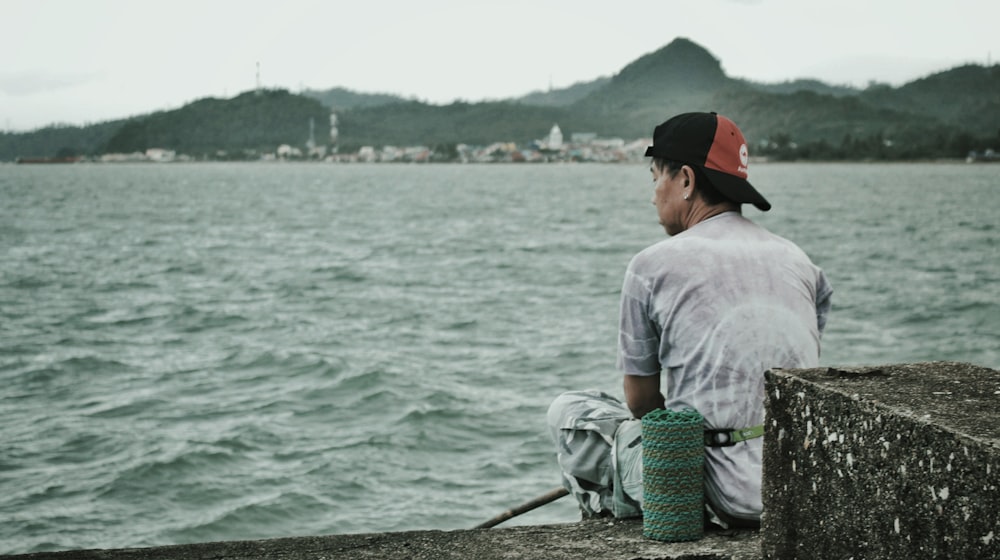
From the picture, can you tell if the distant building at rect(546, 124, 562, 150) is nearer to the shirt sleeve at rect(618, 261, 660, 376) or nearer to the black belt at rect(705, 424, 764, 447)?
the shirt sleeve at rect(618, 261, 660, 376)

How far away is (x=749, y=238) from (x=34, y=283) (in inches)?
1094

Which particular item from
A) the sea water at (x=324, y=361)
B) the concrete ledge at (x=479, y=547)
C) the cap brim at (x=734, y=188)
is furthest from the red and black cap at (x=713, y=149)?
the sea water at (x=324, y=361)

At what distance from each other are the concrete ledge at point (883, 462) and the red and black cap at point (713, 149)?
73 cm

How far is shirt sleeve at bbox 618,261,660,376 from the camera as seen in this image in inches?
131

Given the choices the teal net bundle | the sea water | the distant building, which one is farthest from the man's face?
the distant building

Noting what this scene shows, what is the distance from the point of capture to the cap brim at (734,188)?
130 inches

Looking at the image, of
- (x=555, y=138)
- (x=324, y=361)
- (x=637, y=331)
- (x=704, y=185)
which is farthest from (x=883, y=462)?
(x=555, y=138)

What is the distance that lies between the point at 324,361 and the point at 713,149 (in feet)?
42.7

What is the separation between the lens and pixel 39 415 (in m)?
12.8

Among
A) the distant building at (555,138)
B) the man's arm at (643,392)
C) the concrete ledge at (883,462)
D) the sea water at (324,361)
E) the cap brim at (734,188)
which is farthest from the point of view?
the distant building at (555,138)

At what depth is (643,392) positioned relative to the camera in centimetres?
341

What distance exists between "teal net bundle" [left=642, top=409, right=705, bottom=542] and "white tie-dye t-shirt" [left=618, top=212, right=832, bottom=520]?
93 mm

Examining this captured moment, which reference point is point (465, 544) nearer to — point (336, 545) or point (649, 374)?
point (336, 545)

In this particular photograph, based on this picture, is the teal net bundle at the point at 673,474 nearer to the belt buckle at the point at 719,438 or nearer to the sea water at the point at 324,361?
the belt buckle at the point at 719,438
